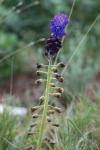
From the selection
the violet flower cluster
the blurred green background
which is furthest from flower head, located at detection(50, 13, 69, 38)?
the blurred green background

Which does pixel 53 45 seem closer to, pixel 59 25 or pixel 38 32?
pixel 59 25

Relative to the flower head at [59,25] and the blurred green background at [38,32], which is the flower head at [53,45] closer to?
the flower head at [59,25]

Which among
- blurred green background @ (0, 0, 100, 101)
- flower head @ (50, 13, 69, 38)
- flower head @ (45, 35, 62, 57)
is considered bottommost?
flower head @ (45, 35, 62, 57)

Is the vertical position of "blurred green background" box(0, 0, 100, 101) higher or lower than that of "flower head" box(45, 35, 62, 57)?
higher

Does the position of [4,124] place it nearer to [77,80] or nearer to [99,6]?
[77,80]

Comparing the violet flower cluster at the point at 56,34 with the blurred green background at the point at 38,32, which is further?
the blurred green background at the point at 38,32

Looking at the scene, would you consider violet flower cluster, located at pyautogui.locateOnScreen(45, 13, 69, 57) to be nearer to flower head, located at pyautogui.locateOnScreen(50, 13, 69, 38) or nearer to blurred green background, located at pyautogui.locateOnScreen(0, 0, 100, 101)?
flower head, located at pyautogui.locateOnScreen(50, 13, 69, 38)

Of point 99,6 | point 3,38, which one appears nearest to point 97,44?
point 99,6

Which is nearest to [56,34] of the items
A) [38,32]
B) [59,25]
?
[59,25]

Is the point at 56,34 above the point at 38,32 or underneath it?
underneath

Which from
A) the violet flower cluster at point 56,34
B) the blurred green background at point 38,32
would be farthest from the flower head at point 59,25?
the blurred green background at point 38,32

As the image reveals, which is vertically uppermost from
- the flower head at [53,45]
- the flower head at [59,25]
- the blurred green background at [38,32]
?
the blurred green background at [38,32]
